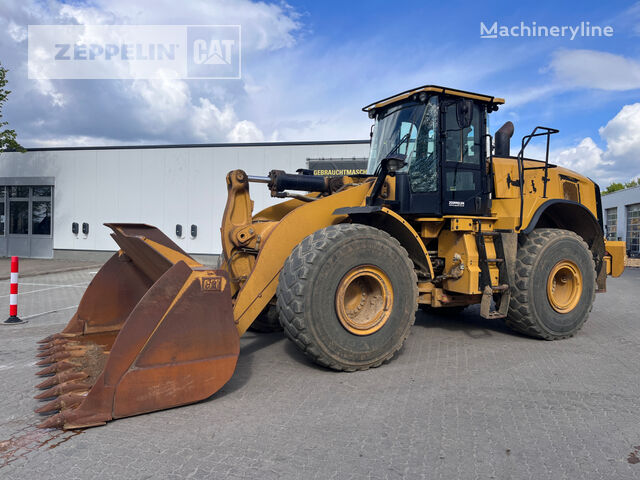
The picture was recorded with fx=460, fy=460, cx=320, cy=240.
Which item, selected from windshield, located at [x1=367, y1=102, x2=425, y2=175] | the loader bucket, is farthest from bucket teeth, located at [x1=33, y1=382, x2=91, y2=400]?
windshield, located at [x1=367, y1=102, x2=425, y2=175]

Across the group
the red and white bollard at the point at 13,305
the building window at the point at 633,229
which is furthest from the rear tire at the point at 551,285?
the building window at the point at 633,229

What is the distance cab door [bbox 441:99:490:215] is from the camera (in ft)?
17.5

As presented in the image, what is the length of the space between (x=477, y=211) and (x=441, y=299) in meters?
1.17

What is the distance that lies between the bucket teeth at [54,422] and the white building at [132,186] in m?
13.3

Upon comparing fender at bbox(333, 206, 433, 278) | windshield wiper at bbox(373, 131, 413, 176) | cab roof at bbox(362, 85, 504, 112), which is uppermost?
cab roof at bbox(362, 85, 504, 112)

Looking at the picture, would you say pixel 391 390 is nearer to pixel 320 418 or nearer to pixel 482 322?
pixel 320 418

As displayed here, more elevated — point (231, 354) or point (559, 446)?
point (231, 354)

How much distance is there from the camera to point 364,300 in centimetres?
467

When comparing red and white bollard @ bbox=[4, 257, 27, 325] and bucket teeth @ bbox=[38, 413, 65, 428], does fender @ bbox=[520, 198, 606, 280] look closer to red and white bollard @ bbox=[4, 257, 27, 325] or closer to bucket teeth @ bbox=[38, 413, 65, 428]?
bucket teeth @ bbox=[38, 413, 65, 428]

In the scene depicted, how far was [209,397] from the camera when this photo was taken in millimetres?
3623

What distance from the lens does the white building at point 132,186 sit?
642 inches

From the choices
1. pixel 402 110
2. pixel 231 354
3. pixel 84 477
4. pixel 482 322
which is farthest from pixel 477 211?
pixel 84 477

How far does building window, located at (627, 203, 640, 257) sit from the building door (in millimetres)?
29446

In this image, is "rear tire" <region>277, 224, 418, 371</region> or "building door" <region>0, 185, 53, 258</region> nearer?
"rear tire" <region>277, 224, 418, 371</region>
